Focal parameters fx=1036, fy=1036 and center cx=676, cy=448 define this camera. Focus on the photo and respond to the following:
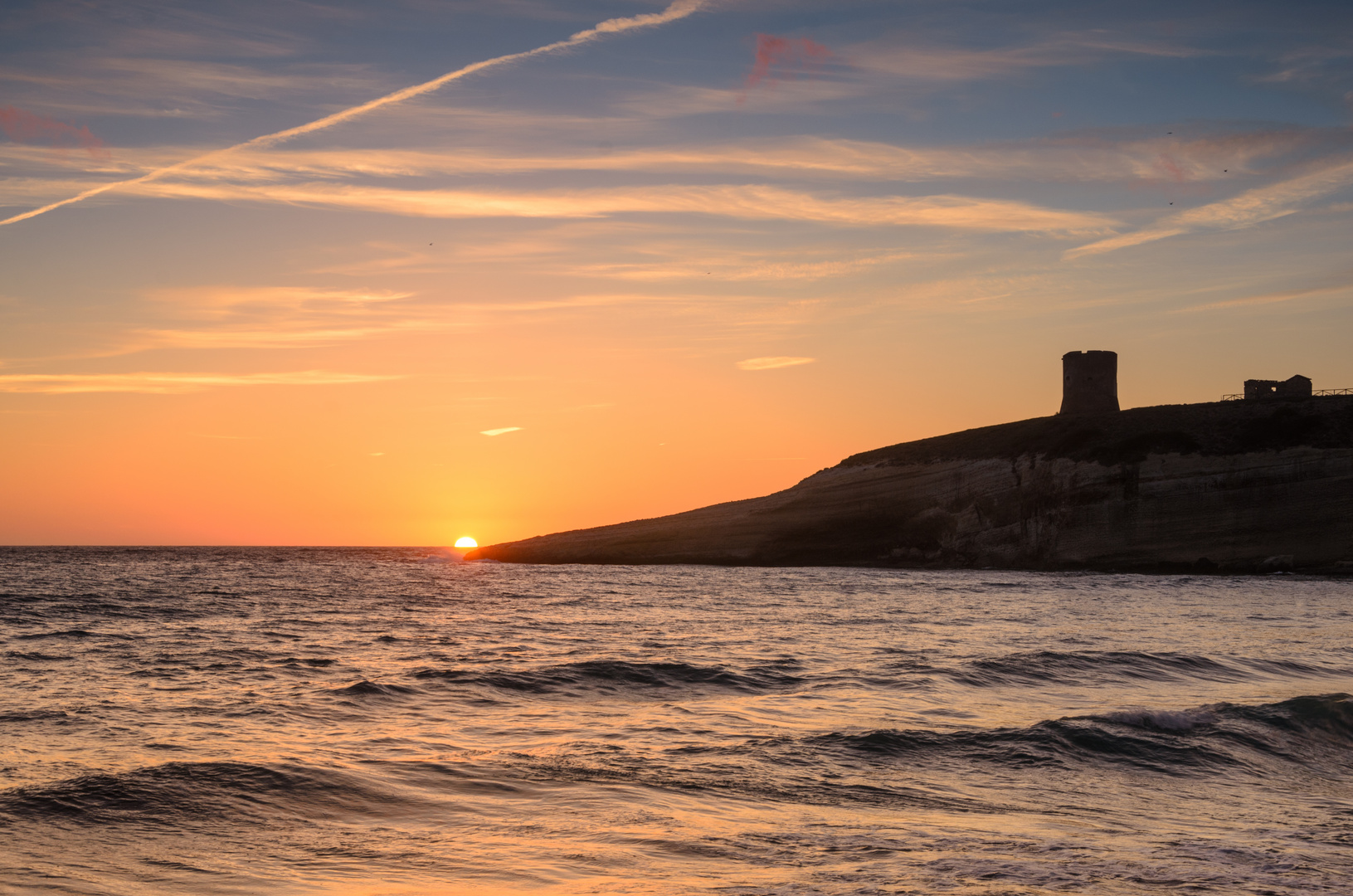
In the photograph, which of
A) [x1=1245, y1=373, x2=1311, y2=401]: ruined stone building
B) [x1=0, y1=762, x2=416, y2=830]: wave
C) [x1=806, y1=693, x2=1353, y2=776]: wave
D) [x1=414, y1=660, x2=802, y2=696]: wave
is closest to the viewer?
[x1=0, y1=762, x2=416, y2=830]: wave

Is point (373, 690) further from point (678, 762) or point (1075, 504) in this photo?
point (1075, 504)

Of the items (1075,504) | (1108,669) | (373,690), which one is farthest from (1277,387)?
(373,690)

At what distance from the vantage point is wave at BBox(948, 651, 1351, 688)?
18.6m

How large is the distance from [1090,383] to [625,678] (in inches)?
3046

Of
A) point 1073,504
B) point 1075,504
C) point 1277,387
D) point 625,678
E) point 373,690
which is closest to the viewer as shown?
point 373,690

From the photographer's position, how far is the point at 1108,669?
778 inches

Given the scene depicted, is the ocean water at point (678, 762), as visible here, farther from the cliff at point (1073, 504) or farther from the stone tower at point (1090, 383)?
the stone tower at point (1090, 383)

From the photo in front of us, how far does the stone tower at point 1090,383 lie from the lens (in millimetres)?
85938

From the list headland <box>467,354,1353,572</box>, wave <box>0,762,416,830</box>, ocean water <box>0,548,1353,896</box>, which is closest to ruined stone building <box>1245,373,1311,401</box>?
headland <box>467,354,1353,572</box>

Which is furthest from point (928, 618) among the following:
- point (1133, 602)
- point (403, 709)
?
point (403, 709)

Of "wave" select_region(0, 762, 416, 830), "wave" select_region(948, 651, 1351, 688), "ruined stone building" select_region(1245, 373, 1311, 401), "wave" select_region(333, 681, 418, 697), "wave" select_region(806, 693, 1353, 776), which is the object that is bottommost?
"wave" select_region(948, 651, 1351, 688)

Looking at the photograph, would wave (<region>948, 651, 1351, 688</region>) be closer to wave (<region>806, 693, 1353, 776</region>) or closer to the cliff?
wave (<region>806, 693, 1353, 776</region>)

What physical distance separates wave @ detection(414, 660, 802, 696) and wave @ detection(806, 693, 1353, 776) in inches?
172

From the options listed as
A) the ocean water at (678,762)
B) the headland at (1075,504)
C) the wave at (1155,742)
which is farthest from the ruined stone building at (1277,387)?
the wave at (1155,742)
